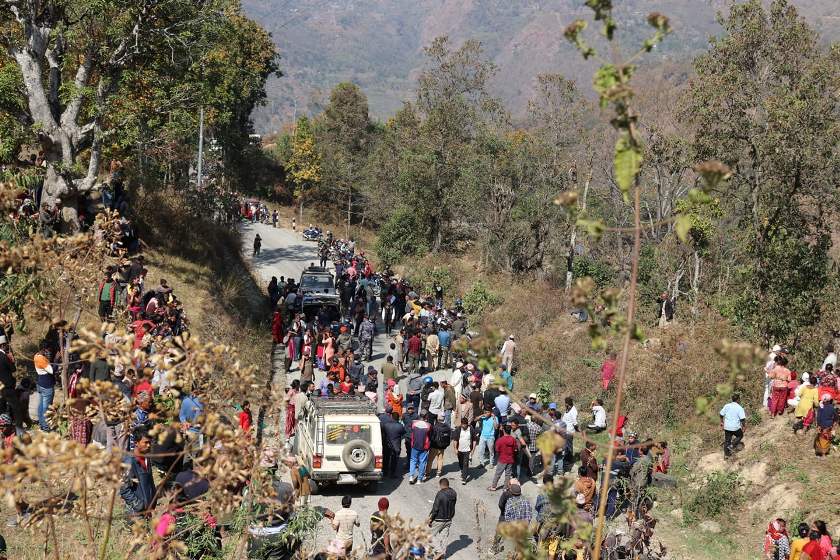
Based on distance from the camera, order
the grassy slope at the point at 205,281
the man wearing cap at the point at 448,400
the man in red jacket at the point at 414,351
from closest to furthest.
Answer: the man wearing cap at the point at 448,400 < the man in red jacket at the point at 414,351 < the grassy slope at the point at 205,281

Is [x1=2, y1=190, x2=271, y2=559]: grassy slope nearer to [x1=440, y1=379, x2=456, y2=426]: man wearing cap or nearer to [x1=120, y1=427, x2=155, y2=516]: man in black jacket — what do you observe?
[x1=440, y1=379, x2=456, y2=426]: man wearing cap

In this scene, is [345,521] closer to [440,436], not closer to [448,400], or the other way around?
[440,436]

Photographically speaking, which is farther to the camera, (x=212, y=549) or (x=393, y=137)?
(x=393, y=137)

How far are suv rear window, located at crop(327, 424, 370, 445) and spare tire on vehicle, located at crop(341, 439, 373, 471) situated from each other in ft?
0.83

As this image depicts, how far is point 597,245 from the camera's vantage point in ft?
128

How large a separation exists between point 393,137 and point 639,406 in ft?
144

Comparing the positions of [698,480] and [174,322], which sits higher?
[174,322]

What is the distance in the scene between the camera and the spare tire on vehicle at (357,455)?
15195 mm

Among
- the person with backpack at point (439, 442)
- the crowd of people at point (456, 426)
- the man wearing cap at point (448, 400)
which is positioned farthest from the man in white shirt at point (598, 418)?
the person with backpack at point (439, 442)

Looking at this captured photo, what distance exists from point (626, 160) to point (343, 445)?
40.1ft

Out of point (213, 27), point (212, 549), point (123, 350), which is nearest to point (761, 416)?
point (212, 549)

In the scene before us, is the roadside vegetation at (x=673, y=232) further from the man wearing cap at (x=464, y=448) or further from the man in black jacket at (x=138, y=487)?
the man in black jacket at (x=138, y=487)

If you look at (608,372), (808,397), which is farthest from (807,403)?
(608,372)

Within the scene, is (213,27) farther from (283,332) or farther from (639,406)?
(639,406)
